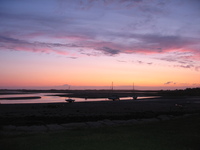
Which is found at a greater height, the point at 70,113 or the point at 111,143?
the point at 111,143

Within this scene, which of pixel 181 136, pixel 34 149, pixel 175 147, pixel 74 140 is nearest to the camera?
pixel 34 149

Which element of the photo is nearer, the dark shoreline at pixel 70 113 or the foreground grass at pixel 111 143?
the foreground grass at pixel 111 143

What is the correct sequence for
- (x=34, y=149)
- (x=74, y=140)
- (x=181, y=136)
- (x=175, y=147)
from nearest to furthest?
(x=34, y=149) → (x=175, y=147) → (x=74, y=140) → (x=181, y=136)

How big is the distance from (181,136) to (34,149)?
707 centimetres

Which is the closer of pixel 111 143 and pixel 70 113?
pixel 111 143

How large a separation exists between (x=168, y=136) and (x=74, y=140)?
4731mm

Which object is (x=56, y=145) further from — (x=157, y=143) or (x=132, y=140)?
(x=157, y=143)

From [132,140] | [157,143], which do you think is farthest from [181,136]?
[132,140]

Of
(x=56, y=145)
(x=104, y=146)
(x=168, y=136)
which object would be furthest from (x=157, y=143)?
(x=56, y=145)

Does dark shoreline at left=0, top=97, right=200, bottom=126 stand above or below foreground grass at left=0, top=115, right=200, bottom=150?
below

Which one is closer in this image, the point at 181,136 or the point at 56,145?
the point at 56,145

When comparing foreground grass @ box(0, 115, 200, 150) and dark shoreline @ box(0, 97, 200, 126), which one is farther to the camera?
dark shoreline @ box(0, 97, 200, 126)

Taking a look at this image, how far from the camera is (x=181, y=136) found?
10703 millimetres

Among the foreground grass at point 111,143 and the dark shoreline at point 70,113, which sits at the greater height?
the foreground grass at point 111,143
